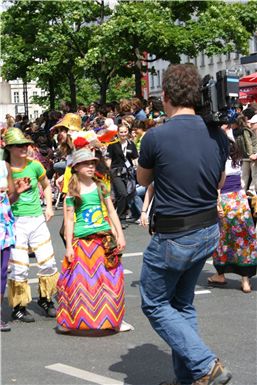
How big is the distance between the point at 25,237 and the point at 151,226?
262 cm

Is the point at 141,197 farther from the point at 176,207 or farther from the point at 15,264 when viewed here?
the point at 176,207

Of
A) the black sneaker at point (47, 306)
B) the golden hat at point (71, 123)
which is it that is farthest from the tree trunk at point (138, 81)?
the black sneaker at point (47, 306)

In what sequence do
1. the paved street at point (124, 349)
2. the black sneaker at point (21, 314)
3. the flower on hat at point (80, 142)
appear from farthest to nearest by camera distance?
1. the black sneaker at point (21, 314)
2. the flower on hat at point (80, 142)
3. the paved street at point (124, 349)

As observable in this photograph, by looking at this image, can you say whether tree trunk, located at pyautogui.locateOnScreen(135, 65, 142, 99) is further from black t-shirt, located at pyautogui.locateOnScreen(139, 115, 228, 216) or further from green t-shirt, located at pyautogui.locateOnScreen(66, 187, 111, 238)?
black t-shirt, located at pyautogui.locateOnScreen(139, 115, 228, 216)

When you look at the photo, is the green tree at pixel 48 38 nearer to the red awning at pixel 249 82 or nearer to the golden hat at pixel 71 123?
the red awning at pixel 249 82

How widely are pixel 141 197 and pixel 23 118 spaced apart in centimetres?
1292

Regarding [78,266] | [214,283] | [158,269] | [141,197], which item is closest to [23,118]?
[141,197]

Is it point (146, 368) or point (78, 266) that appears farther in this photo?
point (78, 266)

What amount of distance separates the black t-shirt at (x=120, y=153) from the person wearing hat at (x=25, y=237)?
6554 millimetres

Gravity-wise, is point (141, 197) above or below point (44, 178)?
Answer: below

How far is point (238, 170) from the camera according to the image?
8.46 meters

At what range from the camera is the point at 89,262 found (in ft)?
22.4

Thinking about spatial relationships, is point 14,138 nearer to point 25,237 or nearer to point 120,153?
point 25,237

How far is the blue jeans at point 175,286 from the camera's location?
4.86 m
